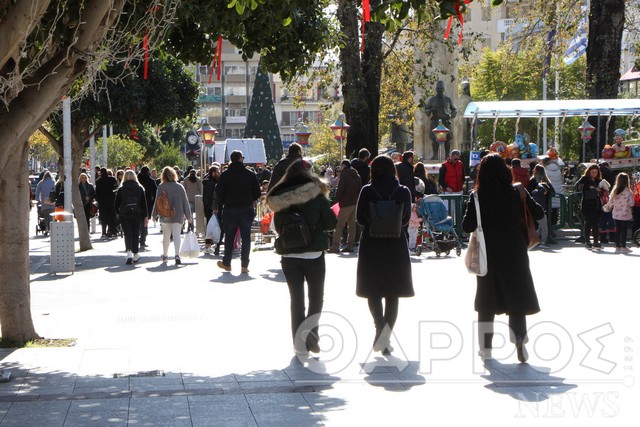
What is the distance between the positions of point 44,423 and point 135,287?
28.8 feet

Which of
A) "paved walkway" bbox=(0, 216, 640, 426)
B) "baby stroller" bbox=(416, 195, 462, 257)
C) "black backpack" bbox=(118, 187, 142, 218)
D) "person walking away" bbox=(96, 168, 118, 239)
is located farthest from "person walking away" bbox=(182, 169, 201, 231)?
"paved walkway" bbox=(0, 216, 640, 426)

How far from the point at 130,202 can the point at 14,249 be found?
29.8ft

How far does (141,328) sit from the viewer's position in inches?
455

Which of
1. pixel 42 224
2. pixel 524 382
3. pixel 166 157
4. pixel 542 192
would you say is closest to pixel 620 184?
pixel 542 192

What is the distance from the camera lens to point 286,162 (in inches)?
621

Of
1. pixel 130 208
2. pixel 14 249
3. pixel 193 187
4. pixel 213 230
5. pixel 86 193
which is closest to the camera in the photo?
pixel 14 249

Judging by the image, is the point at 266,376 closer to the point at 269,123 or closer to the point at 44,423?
the point at 44,423

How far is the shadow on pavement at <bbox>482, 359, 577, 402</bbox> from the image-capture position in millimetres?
7910

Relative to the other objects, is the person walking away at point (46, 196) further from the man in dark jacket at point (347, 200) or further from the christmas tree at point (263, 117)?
the christmas tree at point (263, 117)

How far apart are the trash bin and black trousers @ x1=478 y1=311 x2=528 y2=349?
9.73 metres

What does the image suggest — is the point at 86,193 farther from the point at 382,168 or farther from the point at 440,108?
the point at 440,108

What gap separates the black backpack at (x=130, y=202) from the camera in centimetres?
1967

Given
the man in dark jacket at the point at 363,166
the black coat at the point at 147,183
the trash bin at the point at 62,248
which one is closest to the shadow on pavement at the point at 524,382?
the trash bin at the point at 62,248

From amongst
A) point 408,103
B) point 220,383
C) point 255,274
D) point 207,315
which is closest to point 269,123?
point 408,103
